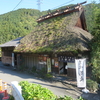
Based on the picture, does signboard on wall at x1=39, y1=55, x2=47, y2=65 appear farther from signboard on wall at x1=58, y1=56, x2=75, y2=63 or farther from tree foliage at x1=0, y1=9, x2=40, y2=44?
tree foliage at x1=0, y1=9, x2=40, y2=44

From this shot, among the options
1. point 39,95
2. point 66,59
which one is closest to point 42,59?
point 66,59

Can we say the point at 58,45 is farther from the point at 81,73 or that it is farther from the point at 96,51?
the point at 81,73

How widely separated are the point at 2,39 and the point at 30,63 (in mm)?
35105

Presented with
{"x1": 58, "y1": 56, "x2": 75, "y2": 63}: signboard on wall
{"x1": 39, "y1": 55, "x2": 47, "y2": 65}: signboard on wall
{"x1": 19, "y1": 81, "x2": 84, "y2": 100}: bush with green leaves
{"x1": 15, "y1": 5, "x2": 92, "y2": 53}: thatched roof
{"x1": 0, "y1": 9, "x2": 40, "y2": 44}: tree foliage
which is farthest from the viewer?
{"x1": 0, "y1": 9, "x2": 40, "y2": 44}: tree foliage

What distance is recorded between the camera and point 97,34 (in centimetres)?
864

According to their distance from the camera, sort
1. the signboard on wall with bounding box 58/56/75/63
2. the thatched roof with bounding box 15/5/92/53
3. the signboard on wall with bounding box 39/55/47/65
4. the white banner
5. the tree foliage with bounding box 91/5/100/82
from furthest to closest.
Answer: the signboard on wall with bounding box 39/55/47/65 < the signboard on wall with bounding box 58/56/75/63 < the thatched roof with bounding box 15/5/92/53 < the tree foliage with bounding box 91/5/100/82 < the white banner

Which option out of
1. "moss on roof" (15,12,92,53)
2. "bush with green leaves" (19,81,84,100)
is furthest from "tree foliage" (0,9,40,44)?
"bush with green leaves" (19,81,84,100)

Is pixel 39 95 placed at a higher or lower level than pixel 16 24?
lower

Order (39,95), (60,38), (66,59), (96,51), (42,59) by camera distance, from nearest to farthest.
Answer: (39,95), (96,51), (66,59), (60,38), (42,59)

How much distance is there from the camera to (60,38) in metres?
10.6

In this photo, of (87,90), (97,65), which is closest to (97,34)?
(97,65)

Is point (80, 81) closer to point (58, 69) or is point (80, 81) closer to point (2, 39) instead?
point (58, 69)

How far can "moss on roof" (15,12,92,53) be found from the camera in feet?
30.1

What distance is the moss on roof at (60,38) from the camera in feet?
30.1
